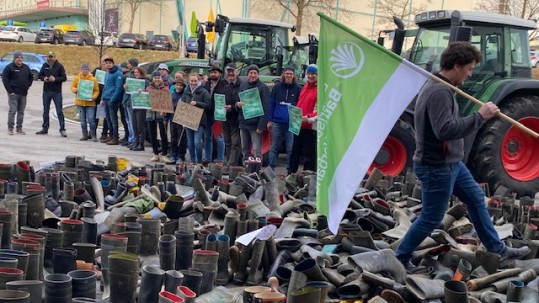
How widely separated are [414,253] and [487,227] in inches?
24.5

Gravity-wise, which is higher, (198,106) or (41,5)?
(41,5)

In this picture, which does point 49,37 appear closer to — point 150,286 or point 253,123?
point 253,123

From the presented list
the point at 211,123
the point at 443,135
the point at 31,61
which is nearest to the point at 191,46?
the point at 31,61

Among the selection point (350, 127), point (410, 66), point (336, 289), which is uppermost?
point (410, 66)

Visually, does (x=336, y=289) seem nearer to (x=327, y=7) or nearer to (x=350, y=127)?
(x=350, y=127)

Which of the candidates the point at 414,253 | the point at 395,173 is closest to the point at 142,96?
the point at 395,173

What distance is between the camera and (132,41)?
140 ft

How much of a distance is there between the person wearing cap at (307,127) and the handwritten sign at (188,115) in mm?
1676

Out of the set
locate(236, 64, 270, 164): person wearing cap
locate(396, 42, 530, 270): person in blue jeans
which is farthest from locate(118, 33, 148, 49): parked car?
locate(396, 42, 530, 270): person in blue jeans

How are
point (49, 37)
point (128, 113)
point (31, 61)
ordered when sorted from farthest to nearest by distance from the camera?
1. point (49, 37)
2. point (31, 61)
3. point (128, 113)

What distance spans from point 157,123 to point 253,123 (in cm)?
260

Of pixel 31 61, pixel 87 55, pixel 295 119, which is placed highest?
pixel 87 55

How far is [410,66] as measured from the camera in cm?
483

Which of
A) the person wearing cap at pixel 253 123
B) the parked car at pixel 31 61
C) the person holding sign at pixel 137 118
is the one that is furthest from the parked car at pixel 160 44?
the person wearing cap at pixel 253 123
